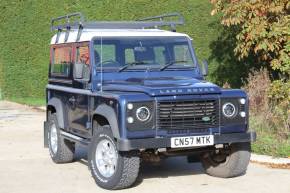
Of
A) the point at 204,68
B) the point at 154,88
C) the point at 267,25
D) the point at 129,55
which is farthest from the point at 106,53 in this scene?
the point at 267,25

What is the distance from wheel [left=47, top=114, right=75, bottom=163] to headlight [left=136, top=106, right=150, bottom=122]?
2472 millimetres

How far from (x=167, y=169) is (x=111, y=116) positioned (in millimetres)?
1955

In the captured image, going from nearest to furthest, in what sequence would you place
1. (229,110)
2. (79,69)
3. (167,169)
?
(229,110), (79,69), (167,169)

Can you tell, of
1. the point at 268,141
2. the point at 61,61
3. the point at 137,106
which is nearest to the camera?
the point at 137,106

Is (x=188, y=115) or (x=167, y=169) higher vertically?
(x=188, y=115)

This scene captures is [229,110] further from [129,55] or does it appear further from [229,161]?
[129,55]

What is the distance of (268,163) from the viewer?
9.05m

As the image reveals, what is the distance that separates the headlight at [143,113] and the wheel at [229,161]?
140 cm

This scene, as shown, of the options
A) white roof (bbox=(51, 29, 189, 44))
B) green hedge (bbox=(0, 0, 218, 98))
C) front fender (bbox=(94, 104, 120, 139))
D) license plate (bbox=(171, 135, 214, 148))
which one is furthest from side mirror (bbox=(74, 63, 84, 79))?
green hedge (bbox=(0, 0, 218, 98))

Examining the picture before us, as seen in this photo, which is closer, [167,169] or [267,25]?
[167,169]

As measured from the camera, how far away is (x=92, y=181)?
7926mm

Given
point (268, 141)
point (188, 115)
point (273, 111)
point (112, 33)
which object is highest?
point (112, 33)

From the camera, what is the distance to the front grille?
7.20m

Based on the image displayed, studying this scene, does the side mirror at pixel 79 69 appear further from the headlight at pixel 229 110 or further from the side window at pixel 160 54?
the headlight at pixel 229 110
